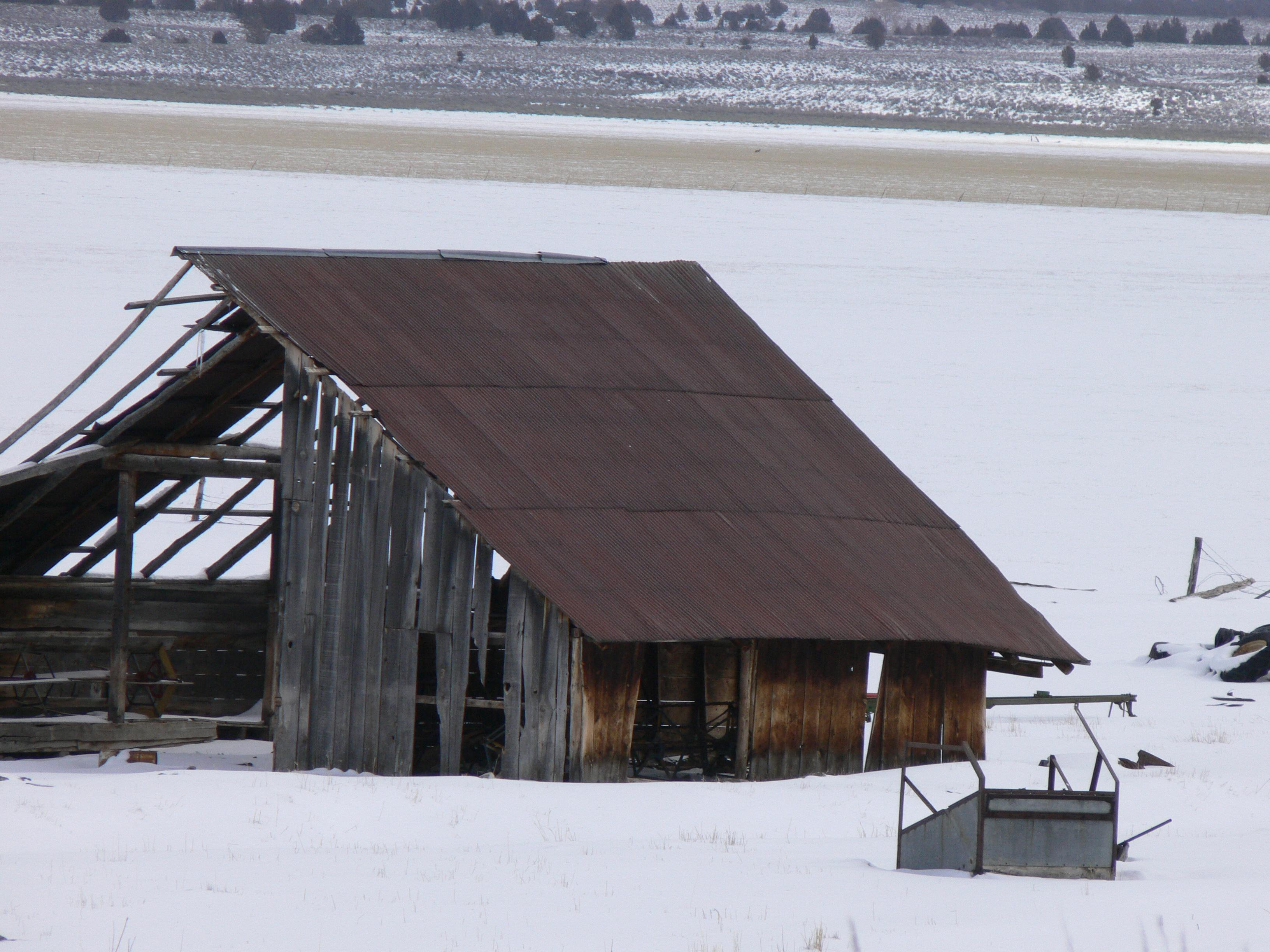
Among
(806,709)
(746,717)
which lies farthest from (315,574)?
(806,709)

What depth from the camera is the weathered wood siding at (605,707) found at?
15.5 meters

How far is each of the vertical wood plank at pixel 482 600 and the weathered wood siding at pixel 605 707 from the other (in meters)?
0.83

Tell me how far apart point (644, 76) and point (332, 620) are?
120612mm

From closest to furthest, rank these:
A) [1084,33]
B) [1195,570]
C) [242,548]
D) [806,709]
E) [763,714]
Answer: [763,714]
[806,709]
[242,548]
[1195,570]
[1084,33]

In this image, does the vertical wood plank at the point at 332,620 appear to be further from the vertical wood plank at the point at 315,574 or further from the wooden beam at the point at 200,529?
the wooden beam at the point at 200,529

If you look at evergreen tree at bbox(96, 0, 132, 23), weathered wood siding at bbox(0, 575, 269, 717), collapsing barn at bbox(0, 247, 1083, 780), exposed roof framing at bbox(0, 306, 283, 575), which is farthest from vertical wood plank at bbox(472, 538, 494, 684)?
evergreen tree at bbox(96, 0, 132, 23)

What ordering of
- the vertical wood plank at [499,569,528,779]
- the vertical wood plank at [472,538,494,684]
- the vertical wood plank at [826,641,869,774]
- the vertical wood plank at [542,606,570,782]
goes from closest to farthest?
the vertical wood plank at [542,606,570,782]
the vertical wood plank at [499,569,528,779]
the vertical wood plank at [472,538,494,684]
the vertical wood plank at [826,641,869,774]

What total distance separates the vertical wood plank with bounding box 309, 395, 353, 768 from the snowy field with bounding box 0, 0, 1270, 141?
3730 inches

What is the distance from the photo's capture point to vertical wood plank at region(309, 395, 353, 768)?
16.1 meters

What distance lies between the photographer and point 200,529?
1777 centimetres

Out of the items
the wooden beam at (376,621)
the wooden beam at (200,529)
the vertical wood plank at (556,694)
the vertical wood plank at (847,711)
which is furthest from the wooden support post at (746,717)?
the wooden beam at (200,529)

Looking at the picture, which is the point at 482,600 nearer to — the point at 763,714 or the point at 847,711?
the point at 763,714

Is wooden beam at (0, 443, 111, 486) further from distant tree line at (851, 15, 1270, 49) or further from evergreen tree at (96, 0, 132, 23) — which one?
distant tree line at (851, 15, 1270, 49)

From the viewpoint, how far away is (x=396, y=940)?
1034 cm
